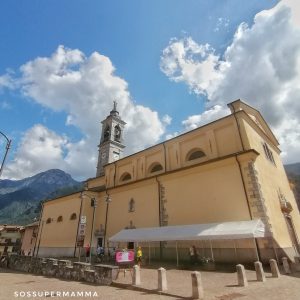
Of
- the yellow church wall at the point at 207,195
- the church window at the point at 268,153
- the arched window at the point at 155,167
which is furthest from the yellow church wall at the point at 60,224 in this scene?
the church window at the point at 268,153

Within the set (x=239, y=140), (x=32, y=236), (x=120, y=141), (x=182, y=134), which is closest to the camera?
(x=239, y=140)

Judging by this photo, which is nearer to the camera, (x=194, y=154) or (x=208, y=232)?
(x=208, y=232)

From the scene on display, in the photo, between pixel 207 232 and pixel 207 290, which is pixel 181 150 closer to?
pixel 207 232

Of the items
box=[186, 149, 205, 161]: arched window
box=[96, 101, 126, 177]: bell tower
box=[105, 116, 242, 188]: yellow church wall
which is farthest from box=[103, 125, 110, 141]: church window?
box=[186, 149, 205, 161]: arched window

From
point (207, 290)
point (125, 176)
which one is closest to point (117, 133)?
point (125, 176)

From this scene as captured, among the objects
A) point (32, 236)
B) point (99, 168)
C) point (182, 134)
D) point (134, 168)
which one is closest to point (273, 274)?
point (182, 134)

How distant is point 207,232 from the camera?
14062 mm

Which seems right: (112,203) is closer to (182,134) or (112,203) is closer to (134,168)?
(134,168)

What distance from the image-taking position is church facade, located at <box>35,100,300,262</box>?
14.9 m

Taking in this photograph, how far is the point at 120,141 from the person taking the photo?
143ft

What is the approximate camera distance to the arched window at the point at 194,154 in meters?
20.3

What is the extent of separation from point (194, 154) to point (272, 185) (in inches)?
269

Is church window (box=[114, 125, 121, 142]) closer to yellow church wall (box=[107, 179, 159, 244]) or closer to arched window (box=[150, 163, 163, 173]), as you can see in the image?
yellow church wall (box=[107, 179, 159, 244])

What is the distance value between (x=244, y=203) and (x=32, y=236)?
125 ft
